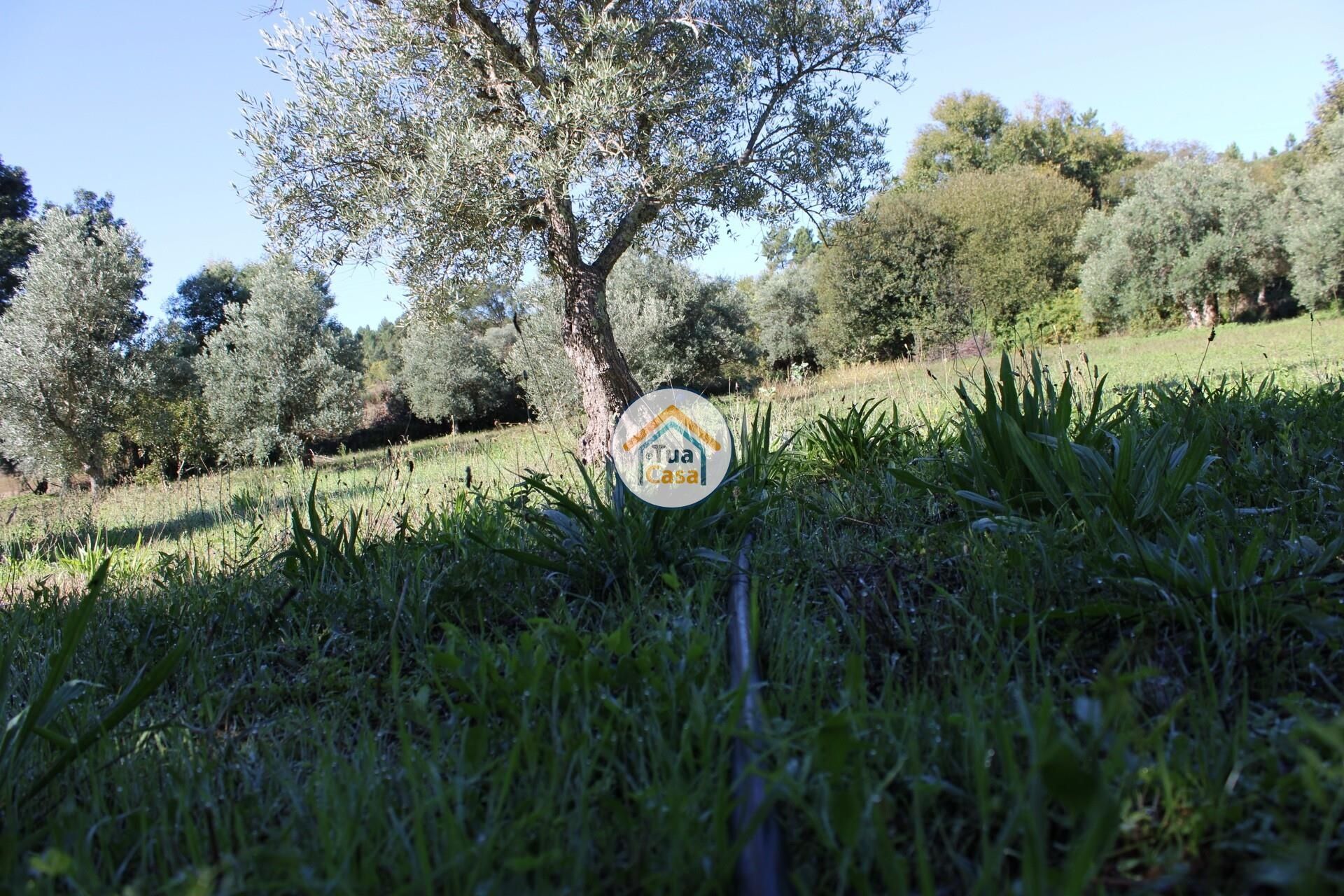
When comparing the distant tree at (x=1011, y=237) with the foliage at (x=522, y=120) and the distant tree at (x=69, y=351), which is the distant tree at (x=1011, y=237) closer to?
the foliage at (x=522, y=120)

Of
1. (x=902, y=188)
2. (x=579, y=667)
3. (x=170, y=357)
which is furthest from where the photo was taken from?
(x=902, y=188)

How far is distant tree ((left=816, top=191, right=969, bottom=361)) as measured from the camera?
24688 mm

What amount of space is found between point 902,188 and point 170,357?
38.7 metres

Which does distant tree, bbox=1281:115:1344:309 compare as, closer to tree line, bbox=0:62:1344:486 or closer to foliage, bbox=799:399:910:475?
tree line, bbox=0:62:1344:486

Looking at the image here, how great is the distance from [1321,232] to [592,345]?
82.7 feet

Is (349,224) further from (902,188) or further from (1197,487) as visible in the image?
(902,188)

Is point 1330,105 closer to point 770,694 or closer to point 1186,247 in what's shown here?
point 1186,247

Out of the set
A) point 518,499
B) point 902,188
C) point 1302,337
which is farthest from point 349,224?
point 902,188

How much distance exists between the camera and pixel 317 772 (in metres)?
1.19

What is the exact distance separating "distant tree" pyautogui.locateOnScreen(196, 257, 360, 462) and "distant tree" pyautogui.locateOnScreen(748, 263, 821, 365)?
18.5 meters

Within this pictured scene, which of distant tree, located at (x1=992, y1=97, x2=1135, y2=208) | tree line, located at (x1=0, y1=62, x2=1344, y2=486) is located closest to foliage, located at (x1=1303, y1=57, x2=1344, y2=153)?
tree line, located at (x1=0, y1=62, x2=1344, y2=486)

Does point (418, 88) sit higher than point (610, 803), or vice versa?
point (418, 88)

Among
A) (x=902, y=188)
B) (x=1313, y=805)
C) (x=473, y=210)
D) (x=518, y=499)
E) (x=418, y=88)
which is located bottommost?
(x=1313, y=805)

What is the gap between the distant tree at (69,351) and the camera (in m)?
15.4
